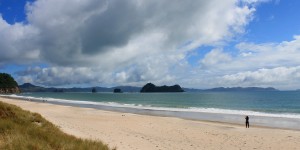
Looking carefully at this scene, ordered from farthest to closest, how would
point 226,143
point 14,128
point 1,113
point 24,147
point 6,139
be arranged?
1. point 226,143
2. point 1,113
3. point 14,128
4. point 6,139
5. point 24,147

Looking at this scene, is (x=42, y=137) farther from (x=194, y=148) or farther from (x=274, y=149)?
(x=274, y=149)

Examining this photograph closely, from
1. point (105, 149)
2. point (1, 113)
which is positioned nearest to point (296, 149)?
point (105, 149)

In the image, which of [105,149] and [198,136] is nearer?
[105,149]

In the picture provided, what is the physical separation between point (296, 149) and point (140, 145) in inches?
324

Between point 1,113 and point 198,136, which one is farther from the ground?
point 1,113

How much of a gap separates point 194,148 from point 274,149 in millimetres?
4355

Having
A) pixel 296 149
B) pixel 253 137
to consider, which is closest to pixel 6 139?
pixel 296 149

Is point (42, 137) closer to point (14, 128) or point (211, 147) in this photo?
point (14, 128)

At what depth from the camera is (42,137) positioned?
1066 cm

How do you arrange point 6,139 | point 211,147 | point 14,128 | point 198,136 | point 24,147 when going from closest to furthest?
point 24,147
point 6,139
point 14,128
point 211,147
point 198,136

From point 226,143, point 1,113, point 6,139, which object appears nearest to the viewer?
point 6,139

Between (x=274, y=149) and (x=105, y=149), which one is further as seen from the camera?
(x=274, y=149)

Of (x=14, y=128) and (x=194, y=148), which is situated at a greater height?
(x=14, y=128)

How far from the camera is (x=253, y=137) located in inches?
819
